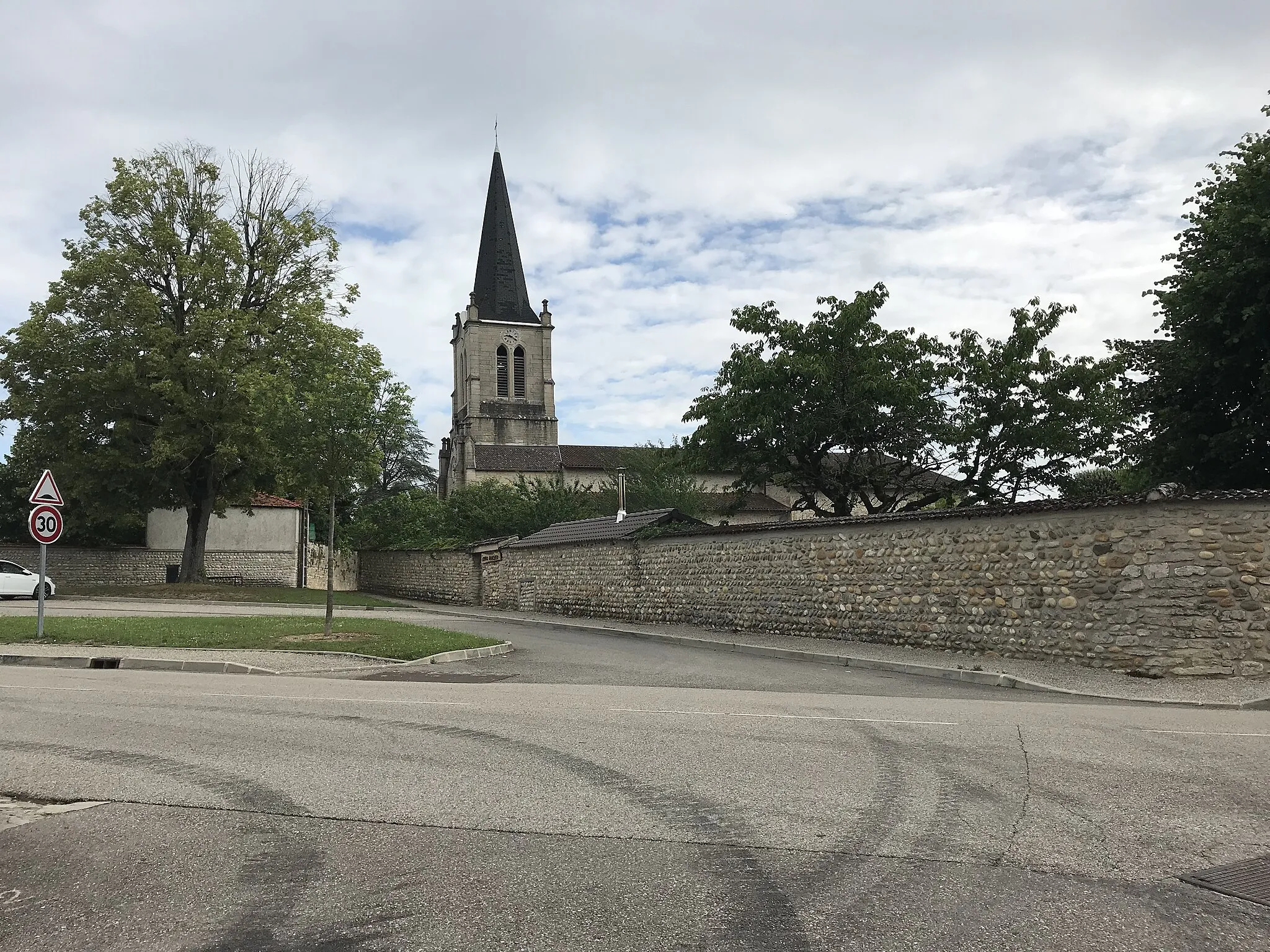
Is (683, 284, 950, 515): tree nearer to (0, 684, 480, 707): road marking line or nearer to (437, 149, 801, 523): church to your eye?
(0, 684, 480, 707): road marking line

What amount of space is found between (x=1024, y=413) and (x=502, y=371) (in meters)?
60.5

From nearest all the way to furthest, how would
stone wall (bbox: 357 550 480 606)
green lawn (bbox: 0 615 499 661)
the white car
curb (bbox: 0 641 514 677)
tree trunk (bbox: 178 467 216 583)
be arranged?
curb (bbox: 0 641 514 677)
green lawn (bbox: 0 615 499 661)
the white car
tree trunk (bbox: 178 467 216 583)
stone wall (bbox: 357 550 480 606)

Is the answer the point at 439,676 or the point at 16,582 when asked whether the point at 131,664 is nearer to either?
the point at 439,676

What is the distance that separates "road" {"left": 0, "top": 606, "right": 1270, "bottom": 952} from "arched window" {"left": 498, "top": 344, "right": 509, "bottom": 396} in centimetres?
7664

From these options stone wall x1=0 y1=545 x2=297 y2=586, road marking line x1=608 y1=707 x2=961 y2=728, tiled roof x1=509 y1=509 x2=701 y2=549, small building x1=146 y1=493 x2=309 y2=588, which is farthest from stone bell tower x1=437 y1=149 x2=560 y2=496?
road marking line x1=608 y1=707 x2=961 y2=728

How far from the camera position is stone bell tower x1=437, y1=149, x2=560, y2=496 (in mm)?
83000

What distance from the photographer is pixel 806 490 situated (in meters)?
32.5

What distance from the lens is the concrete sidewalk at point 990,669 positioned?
40.0ft

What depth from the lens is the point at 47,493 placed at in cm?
1725

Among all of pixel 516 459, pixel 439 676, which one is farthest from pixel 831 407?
pixel 516 459

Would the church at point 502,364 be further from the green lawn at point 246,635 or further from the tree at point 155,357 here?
the green lawn at point 246,635

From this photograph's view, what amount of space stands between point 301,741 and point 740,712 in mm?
4146

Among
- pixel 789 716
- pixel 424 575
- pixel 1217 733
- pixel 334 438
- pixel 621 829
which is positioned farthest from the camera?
pixel 424 575

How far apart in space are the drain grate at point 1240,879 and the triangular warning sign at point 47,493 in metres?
17.6
